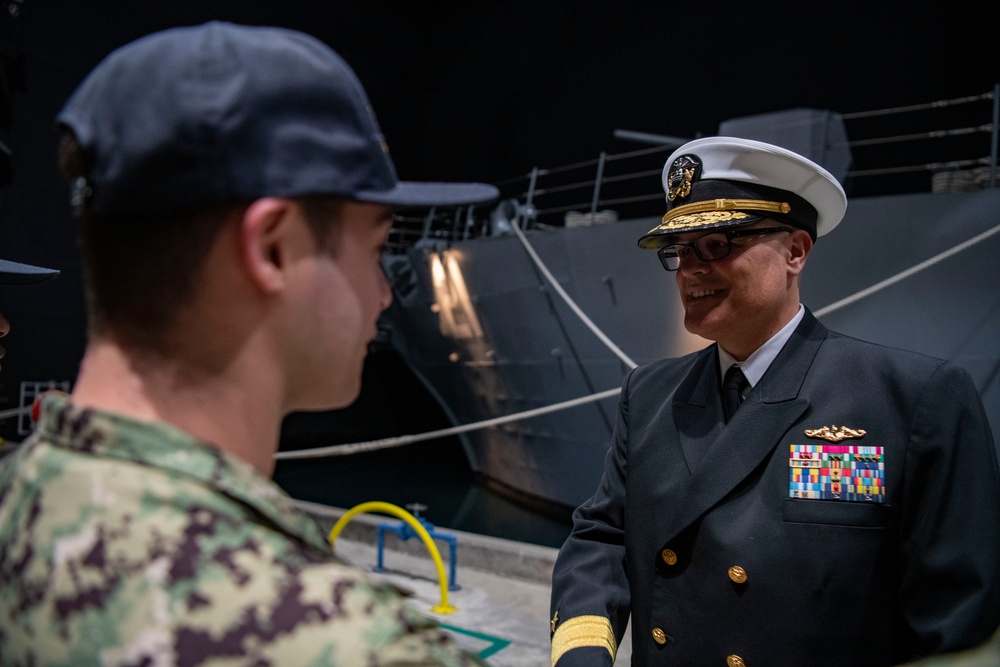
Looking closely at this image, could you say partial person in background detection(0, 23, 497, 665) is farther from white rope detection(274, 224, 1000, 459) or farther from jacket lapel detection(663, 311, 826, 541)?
white rope detection(274, 224, 1000, 459)

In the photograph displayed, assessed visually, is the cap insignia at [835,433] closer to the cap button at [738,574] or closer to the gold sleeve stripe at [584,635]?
the cap button at [738,574]

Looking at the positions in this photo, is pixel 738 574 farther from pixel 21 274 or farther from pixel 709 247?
pixel 21 274

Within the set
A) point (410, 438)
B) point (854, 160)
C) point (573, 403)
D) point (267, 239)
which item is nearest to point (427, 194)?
point (267, 239)

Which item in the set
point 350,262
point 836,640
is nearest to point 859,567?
point 836,640

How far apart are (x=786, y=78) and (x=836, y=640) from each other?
30.5 feet

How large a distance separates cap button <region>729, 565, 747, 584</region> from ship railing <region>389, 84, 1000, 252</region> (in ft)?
13.3

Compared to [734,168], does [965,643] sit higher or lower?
lower

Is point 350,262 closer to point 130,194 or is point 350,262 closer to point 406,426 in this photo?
point 130,194

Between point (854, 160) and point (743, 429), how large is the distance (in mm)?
8435

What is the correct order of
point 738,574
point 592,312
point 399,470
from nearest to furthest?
point 738,574
point 592,312
point 399,470

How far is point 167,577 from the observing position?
562mm

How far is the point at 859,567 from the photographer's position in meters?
1.49

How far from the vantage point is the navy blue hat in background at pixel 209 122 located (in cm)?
64

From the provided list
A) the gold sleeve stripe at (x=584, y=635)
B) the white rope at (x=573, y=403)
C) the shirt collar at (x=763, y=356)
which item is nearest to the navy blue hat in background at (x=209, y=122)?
the gold sleeve stripe at (x=584, y=635)
